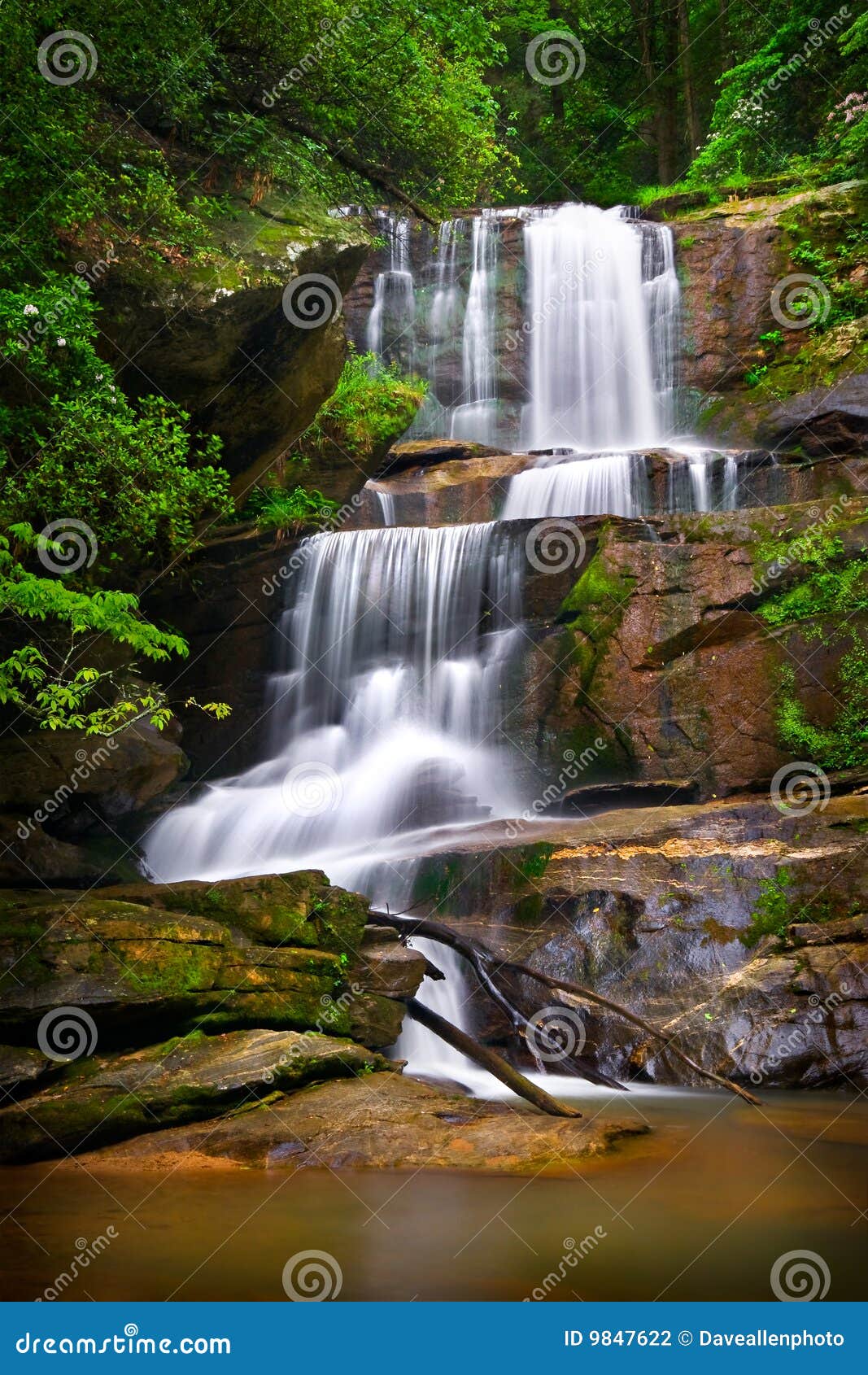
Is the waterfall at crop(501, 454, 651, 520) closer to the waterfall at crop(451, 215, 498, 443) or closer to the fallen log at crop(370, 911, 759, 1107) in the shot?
the waterfall at crop(451, 215, 498, 443)

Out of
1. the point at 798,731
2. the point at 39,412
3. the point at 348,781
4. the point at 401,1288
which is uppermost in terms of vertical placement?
the point at 39,412

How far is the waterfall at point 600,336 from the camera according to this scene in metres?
18.2

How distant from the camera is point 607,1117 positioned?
6289 millimetres

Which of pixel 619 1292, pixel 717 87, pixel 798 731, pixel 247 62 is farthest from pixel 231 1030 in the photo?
pixel 717 87

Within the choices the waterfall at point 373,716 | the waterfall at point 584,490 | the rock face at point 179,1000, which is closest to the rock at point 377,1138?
the rock face at point 179,1000

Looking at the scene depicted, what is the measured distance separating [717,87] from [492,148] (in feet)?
56.7

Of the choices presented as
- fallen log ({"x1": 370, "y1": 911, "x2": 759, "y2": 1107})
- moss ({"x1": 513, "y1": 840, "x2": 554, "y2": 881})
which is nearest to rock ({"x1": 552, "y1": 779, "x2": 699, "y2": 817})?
moss ({"x1": 513, "y1": 840, "x2": 554, "y2": 881})

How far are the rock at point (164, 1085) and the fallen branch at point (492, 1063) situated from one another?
552 millimetres

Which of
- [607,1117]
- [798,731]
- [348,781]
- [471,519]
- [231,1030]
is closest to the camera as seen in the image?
[607,1117]

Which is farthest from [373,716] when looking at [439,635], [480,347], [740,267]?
[740,267]

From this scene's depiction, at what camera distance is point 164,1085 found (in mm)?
6051

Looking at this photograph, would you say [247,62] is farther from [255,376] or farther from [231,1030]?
[231,1030]

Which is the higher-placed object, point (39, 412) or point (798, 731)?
point (39, 412)

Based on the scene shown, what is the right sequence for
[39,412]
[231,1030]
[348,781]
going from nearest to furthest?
[231,1030] < [39,412] < [348,781]
